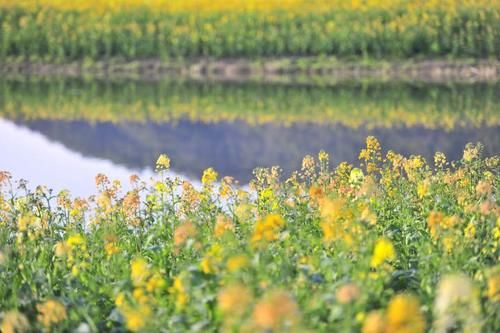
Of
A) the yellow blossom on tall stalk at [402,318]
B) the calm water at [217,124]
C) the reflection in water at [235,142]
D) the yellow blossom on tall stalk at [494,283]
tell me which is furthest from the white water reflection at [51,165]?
the yellow blossom on tall stalk at [402,318]

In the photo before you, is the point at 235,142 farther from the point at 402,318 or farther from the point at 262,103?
the point at 402,318

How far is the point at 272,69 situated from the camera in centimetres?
2012

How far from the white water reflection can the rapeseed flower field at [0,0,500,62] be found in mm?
8063

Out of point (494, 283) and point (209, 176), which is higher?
point (209, 176)

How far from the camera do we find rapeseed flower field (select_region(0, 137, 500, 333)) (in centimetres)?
329

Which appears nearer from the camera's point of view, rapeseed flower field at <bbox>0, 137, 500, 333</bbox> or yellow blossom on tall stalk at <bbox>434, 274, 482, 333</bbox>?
yellow blossom on tall stalk at <bbox>434, 274, 482, 333</bbox>

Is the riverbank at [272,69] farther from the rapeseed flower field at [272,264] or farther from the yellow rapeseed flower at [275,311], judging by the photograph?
the yellow rapeseed flower at [275,311]

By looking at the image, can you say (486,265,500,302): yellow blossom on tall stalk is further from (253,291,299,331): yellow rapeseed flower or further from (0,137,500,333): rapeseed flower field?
(253,291,299,331): yellow rapeseed flower

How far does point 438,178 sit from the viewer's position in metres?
6.10

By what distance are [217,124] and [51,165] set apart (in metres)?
2.89

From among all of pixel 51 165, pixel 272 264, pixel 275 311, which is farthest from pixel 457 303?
pixel 51 165

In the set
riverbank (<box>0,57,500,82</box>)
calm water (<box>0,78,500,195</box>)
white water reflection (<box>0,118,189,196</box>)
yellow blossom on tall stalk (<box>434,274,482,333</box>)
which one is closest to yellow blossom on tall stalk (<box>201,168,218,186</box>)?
yellow blossom on tall stalk (<box>434,274,482,333</box>)

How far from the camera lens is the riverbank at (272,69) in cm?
1941

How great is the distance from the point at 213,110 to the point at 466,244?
34.6 feet
